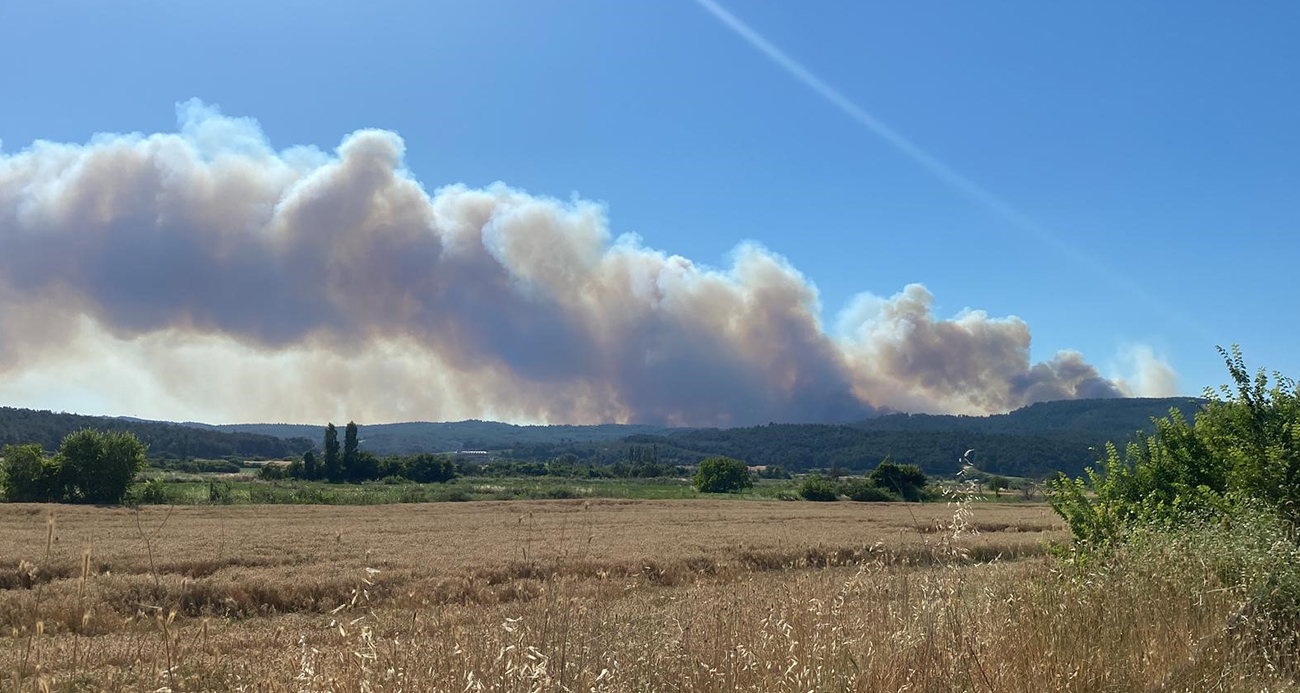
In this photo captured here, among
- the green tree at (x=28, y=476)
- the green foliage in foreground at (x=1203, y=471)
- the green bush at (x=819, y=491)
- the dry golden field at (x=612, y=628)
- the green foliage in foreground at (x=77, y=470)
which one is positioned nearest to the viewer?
the dry golden field at (x=612, y=628)

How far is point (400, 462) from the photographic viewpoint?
483 feet

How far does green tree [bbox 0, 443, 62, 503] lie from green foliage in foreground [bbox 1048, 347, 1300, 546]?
91.4 meters

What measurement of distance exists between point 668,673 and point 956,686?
2.26 metres

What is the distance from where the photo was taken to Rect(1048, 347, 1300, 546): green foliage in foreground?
10.6 m

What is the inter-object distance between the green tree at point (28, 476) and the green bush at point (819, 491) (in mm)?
84093

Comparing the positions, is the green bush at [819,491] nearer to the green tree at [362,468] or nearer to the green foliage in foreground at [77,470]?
the green foliage in foreground at [77,470]

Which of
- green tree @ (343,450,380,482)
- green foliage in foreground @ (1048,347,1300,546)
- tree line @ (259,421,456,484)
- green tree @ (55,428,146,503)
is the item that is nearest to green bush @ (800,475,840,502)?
tree line @ (259,421,456,484)

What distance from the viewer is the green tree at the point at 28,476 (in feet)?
258

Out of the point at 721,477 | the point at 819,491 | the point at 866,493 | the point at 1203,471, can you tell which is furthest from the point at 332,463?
the point at 1203,471

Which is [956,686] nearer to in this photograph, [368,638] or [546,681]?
[546,681]

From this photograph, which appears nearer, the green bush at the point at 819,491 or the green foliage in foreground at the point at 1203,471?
the green foliage in foreground at the point at 1203,471

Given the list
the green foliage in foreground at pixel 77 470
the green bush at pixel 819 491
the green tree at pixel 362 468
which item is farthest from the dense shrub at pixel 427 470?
the green bush at pixel 819 491

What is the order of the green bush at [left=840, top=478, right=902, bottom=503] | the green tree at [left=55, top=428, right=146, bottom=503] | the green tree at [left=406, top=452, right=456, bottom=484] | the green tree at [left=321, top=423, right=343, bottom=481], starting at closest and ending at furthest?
the green tree at [left=55, top=428, right=146, bottom=503]
the green bush at [left=840, top=478, right=902, bottom=503]
the green tree at [left=321, top=423, right=343, bottom=481]
the green tree at [left=406, top=452, right=456, bottom=484]

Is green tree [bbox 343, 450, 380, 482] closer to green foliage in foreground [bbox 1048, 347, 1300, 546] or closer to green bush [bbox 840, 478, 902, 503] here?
green bush [bbox 840, 478, 902, 503]
